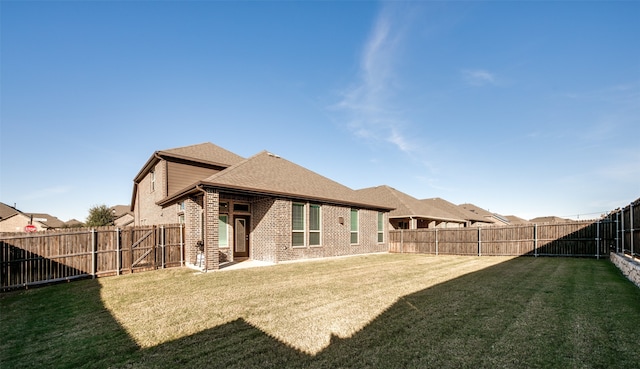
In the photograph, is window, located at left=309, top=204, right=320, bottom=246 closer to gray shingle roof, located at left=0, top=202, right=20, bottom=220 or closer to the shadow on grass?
the shadow on grass

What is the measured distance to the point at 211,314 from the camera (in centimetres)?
514

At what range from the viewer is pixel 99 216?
3238cm

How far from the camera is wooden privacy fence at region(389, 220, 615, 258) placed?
1403 centimetres

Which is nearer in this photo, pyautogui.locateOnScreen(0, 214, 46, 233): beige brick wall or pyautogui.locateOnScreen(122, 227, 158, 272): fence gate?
pyautogui.locateOnScreen(122, 227, 158, 272): fence gate

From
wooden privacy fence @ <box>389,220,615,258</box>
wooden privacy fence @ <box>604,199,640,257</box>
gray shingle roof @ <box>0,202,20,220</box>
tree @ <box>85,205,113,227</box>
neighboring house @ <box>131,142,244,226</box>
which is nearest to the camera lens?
wooden privacy fence @ <box>604,199,640,257</box>

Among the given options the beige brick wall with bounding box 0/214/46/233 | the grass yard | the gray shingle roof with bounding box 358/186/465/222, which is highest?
the gray shingle roof with bounding box 358/186/465/222

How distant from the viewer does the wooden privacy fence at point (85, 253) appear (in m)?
8.02

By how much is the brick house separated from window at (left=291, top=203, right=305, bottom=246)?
5cm

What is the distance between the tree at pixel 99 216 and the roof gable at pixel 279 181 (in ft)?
90.9

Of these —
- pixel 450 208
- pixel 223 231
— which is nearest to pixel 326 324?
pixel 223 231

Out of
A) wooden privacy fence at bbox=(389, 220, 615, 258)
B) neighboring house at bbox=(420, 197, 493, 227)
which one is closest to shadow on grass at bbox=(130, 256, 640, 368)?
wooden privacy fence at bbox=(389, 220, 615, 258)

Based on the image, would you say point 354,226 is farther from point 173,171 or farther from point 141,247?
point 173,171

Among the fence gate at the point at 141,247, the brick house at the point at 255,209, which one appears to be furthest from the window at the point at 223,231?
the fence gate at the point at 141,247

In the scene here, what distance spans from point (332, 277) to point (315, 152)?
51.1ft
